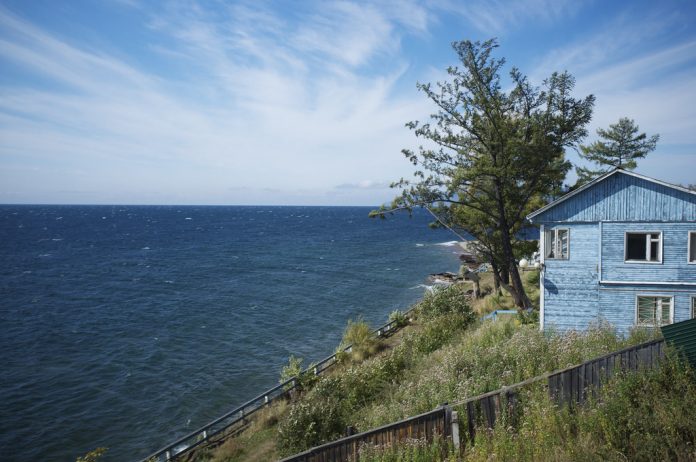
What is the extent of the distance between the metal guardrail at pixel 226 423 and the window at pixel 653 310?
1525cm

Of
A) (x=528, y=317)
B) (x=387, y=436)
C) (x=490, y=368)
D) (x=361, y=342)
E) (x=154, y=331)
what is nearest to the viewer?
(x=387, y=436)

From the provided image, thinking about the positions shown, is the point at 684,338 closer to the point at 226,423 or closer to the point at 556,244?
the point at 556,244

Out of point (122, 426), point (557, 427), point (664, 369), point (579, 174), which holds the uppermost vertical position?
point (579, 174)

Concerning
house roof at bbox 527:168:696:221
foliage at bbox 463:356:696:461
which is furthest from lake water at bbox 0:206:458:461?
house roof at bbox 527:168:696:221

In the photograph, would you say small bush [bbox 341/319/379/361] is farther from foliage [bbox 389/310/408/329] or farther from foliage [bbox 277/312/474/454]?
foliage [bbox 277/312/474/454]

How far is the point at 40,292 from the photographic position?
4725cm

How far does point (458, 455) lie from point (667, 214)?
14.1 m

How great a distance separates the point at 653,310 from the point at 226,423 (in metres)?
19.7

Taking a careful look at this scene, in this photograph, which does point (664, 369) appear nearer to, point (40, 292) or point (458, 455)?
point (458, 455)

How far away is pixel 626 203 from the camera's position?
16922 millimetres

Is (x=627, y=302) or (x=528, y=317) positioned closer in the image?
(x=627, y=302)

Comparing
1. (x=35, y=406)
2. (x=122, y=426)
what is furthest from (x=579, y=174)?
(x=35, y=406)

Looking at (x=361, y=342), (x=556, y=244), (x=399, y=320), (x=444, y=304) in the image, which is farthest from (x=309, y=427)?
(x=399, y=320)

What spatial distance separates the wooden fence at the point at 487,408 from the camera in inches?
327
